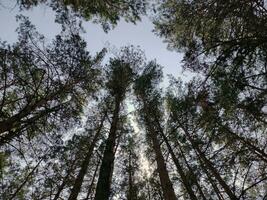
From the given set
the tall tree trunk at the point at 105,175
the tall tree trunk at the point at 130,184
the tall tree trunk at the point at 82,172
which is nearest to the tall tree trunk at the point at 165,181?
the tall tree trunk at the point at 105,175

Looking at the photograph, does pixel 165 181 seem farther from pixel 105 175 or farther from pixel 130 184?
pixel 130 184

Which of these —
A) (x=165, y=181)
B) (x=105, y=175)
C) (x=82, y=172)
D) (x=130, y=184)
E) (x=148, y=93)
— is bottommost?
(x=105, y=175)

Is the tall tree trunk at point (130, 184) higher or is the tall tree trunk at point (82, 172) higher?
the tall tree trunk at point (130, 184)

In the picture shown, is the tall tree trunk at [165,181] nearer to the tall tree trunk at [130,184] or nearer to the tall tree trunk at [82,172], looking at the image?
the tall tree trunk at [82,172]

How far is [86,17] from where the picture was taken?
8914 millimetres

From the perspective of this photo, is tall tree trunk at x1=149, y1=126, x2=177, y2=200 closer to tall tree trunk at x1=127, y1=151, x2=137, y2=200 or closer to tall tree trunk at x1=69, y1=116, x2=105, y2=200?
tall tree trunk at x1=69, y1=116, x2=105, y2=200

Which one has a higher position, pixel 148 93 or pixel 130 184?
pixel 148 93

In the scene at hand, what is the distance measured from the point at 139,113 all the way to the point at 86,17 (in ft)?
19.3

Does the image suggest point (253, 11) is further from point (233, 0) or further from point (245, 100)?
point (245, 100)

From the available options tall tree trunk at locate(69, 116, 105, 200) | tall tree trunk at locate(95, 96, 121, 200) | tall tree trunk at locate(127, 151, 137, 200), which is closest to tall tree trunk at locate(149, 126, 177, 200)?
tall tree trunk at locate(95, 96, 121, 200)

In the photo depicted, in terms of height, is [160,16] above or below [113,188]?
above

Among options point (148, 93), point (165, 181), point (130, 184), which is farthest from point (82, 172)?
point (148, 93)

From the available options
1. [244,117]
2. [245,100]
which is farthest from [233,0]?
[244,117]

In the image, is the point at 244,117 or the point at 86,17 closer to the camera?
the point at 244,117
